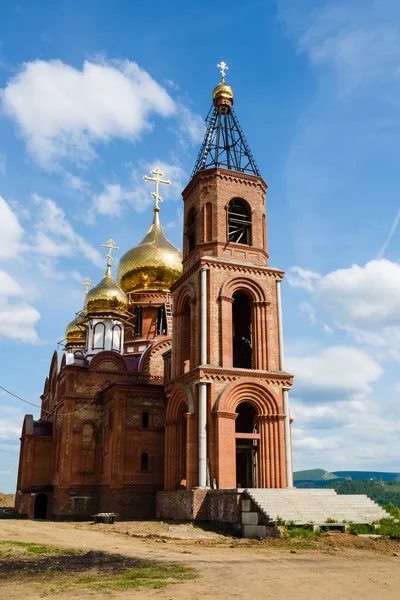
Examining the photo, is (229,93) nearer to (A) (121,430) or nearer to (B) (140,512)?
(A) (121,430)

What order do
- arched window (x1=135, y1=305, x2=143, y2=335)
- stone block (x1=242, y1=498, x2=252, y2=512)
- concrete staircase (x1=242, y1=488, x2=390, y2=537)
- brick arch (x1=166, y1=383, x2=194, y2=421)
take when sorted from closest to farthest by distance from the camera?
concrete staircase (x1=242, y1=488, x2=390, y2=537) < stone block (x1=242, y1=498, x2=252, y2=512) < brick arch (x1=166, y1=383, x2=194, y2=421) < arched window (x1=135, y1=305, x2=143, y2=335)

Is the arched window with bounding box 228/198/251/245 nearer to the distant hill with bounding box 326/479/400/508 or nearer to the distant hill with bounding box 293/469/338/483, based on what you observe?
the distant hill with bounding box 326/479/400/508

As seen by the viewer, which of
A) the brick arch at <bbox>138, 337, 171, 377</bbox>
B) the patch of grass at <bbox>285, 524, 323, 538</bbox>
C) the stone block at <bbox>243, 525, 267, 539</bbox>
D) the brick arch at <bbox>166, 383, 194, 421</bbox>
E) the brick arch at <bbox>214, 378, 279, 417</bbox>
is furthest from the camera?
the brick arch at <bbox>138, 337, 171, 377</bbox>

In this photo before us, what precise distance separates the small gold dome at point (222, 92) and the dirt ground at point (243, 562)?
1694 centimetres

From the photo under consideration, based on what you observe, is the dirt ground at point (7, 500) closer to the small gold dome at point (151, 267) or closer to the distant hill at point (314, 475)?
the small gold dome at point (151, 267)

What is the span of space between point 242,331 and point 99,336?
9615mm

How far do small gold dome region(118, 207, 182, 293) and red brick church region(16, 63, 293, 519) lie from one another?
49.9 inches

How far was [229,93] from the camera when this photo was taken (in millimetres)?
25016

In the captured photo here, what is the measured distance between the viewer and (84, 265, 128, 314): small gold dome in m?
31.3

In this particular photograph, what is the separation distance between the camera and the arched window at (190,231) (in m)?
24.0

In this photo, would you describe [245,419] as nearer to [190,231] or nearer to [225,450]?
[225,450]

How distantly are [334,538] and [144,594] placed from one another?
7750 millimetres

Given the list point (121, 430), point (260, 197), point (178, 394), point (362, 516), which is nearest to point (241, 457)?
point (178, 394)

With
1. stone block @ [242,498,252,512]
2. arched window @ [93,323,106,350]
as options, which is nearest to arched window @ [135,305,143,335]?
arched window @ [93,323,106,350]
